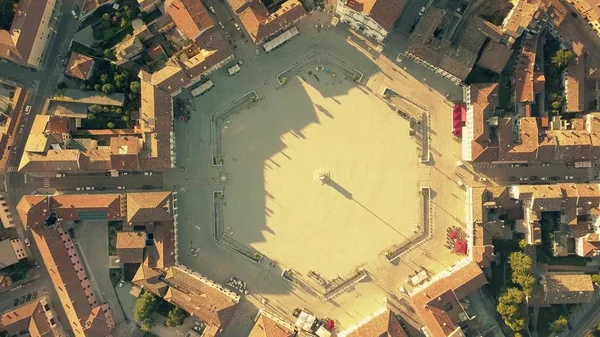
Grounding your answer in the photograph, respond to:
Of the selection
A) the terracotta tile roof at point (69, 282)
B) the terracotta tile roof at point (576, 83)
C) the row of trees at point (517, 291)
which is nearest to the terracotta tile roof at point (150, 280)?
the terracotta tile roof at point (69, 282)

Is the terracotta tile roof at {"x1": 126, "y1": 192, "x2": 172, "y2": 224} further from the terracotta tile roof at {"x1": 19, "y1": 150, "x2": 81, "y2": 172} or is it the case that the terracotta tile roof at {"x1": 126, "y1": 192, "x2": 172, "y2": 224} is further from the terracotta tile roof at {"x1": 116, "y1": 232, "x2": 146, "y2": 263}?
the terracotta tile roof at {"x1": 19, "y1": 150, "x2": 81, "y2": 172}

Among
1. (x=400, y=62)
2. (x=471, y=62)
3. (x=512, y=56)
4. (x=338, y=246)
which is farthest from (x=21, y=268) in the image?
(x=512, y=56)

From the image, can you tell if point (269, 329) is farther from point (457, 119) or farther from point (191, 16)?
point (191, 16)

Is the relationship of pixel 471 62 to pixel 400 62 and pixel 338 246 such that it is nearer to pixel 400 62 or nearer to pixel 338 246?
pixel 400 62

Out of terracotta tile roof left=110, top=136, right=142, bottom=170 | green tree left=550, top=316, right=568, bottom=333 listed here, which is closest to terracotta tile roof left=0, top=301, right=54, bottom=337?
terracotta tile roof left=110, top=136, right=142, bottom=170

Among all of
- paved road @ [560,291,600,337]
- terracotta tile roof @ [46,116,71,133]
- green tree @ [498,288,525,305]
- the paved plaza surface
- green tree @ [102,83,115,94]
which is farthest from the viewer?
paved road @ [560,291,600,337]

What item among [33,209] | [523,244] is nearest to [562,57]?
[523,244]
